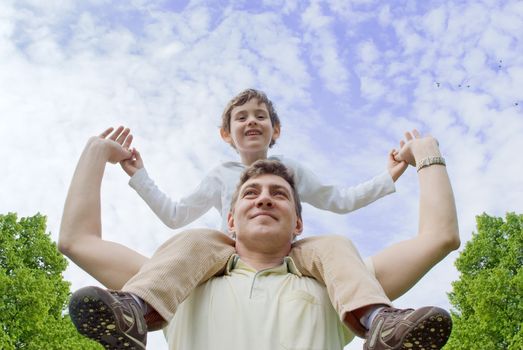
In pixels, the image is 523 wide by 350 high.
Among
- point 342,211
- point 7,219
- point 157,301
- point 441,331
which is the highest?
point 7,219

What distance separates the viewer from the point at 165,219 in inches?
227

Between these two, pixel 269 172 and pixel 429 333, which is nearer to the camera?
pixel 429 333

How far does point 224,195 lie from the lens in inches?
219

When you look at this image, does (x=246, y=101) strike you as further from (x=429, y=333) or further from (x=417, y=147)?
(x=429, y=333)

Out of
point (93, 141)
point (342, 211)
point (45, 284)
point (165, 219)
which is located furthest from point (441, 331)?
point (45, 284)

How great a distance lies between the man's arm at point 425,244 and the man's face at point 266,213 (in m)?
0.54

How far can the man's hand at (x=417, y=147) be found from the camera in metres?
4.13

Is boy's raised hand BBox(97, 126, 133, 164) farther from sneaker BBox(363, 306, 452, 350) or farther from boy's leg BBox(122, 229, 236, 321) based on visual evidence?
sneaker BBox(363, 306, 452, 350)

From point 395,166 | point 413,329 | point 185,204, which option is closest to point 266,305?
point 413,329

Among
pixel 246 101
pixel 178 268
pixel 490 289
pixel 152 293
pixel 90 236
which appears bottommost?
pixel 152 293

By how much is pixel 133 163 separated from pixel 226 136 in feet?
3.44

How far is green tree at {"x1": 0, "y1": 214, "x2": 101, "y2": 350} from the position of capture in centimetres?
1552

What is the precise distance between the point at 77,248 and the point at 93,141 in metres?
0.87

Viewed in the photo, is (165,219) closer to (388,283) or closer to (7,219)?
(388,283)
